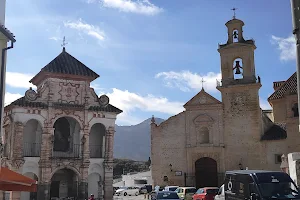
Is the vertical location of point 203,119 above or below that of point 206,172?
above

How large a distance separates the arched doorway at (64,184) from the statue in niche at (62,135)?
1704 mm

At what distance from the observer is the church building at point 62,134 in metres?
26.1

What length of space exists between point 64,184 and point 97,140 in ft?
13.7

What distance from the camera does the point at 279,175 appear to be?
1528cm

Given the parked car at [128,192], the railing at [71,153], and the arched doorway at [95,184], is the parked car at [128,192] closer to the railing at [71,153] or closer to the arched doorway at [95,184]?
the arched doorway at [95,184]

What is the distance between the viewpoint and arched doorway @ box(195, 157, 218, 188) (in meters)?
38.8

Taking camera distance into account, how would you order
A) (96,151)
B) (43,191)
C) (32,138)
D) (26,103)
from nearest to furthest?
(43,191)
(26,103)
(32,138)
(96,151)

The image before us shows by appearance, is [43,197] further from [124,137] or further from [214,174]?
[124,137]

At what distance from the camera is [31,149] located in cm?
2678

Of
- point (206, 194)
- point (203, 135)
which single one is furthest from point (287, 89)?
point (206, 194)

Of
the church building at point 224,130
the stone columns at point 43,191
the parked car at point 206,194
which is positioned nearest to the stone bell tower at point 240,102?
the church building at point 224,130

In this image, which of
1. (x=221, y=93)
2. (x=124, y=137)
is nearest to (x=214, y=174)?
(x=221, y=93)

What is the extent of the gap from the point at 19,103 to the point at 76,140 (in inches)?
199

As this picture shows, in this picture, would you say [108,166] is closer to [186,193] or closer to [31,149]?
[31,149]
